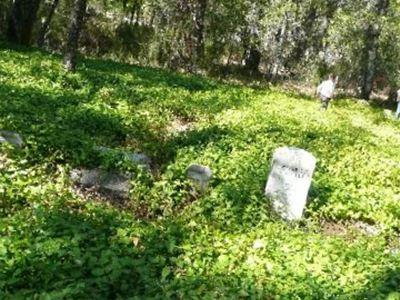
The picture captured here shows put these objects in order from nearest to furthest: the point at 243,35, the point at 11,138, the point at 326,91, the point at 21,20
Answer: the point at 11,138
the point at 326,91
the point at 21,20
the point at 243,35

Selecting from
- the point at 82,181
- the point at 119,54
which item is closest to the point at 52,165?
the point at 82,181

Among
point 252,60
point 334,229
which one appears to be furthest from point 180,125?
point 252,60

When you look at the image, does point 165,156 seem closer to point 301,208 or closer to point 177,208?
point 177,208

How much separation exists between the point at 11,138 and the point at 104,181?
A: 82.3 inches

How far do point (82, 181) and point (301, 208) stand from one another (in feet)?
14.7

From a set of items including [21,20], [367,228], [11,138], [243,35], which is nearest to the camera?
[11,138]

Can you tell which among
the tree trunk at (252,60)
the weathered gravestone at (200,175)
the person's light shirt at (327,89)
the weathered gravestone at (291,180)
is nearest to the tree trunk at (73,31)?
the weathered gravestone at (200,175)

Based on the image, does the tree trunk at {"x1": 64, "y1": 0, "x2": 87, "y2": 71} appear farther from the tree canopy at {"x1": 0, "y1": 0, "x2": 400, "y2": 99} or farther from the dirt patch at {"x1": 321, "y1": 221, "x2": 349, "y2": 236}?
the dirt patch at {"x1": 321, "y1": 221, "x2": 349, "y2": 236}

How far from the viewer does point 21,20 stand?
2780cm

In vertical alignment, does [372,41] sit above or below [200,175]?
above

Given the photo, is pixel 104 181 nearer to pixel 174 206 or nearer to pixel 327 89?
pixel 174 206

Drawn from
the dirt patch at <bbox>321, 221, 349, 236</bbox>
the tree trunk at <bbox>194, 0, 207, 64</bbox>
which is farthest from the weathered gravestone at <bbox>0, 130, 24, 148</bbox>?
the tree trunk at <bbox>194, 0, 207, 64</bbox>

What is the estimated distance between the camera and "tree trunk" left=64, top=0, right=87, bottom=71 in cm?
1988

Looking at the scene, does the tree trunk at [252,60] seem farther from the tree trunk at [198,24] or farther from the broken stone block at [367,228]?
the broken stone block at [367,228]
